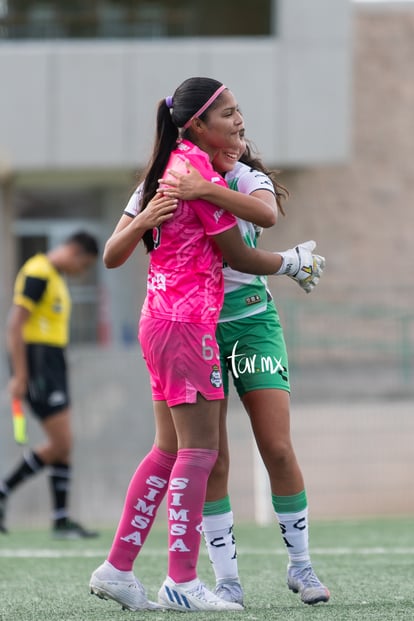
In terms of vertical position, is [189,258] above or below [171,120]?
below

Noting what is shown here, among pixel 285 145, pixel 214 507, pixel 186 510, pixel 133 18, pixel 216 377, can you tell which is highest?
pixel 133 18

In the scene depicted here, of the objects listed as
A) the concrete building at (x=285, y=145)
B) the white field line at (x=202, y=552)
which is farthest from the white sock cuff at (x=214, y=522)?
the concrete building at (x=285, y=145)

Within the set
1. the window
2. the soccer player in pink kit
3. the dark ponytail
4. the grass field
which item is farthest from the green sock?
the window

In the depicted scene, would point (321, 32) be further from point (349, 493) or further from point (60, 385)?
point (60, 385)

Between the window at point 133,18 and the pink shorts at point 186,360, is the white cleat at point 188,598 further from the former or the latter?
the window at point 133,18

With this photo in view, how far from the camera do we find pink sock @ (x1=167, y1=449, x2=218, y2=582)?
377 centimetres

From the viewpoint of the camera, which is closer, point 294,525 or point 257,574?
point 294,525

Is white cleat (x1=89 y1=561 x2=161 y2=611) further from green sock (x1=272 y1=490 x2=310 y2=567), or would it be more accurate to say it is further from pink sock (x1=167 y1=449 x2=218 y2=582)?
green sock (x1=272 y1=490 x2=310 y2=567)

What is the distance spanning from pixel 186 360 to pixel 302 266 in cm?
48

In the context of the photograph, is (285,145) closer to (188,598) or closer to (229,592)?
(229,592)

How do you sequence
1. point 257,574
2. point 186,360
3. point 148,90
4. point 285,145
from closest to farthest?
point 186,360, point 257,574, point 285,145, point 148,90

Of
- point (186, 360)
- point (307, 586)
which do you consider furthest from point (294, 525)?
point (186, 360)

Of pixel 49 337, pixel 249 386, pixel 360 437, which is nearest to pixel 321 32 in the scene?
pixel 360 437

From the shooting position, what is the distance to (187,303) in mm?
3779
